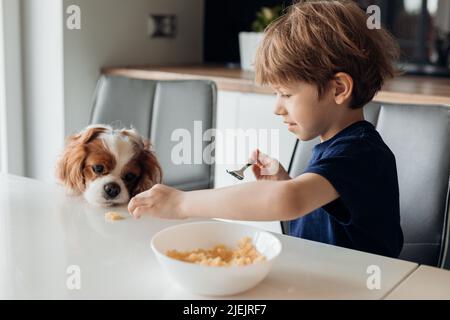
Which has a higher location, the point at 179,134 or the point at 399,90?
the point at 399,90

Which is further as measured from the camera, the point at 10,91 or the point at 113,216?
the point at 10,91

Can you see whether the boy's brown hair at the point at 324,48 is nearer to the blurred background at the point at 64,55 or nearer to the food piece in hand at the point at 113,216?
the food piece in hand at the point at 113,216

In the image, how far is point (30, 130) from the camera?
2.38 m

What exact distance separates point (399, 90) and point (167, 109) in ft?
2.33

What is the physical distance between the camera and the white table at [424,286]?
2.83ft

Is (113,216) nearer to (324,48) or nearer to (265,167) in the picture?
(265,167)

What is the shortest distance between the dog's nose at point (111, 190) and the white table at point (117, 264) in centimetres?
6

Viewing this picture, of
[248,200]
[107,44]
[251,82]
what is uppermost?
[107,44]

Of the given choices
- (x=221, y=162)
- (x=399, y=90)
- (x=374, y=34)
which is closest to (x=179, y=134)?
(x=221, y=162)

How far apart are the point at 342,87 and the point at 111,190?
52 cm

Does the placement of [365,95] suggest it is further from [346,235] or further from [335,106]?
[346,235]

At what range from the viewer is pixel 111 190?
4.33 ft

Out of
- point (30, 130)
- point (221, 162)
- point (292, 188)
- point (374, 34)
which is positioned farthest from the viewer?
point (30, 130)

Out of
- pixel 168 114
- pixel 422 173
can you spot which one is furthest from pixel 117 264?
pixel 168 114
